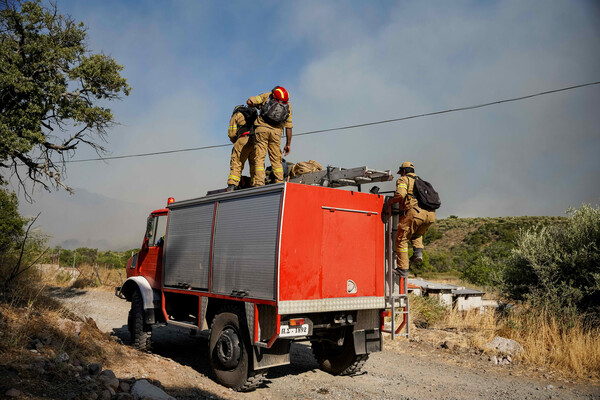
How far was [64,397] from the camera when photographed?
14.5 ft

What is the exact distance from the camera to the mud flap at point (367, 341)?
21.8ft

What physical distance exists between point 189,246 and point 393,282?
11.5 feet

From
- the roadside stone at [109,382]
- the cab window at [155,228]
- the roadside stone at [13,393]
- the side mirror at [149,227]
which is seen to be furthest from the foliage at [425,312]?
the roadside stone at [13,393]

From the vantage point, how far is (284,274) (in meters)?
5.65

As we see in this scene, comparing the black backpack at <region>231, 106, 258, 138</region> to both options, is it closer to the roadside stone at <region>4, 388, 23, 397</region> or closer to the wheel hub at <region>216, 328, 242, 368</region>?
the wheel hub at <region>216, 328, 242, 368</region>

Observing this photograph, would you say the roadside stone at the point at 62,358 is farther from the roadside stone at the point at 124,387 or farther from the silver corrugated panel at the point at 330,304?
the silver corrugated panel at the point at 330,304

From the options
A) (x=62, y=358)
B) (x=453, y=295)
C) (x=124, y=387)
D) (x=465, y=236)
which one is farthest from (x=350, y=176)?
(x=465, y=236)

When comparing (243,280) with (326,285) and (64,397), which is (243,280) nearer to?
(326,285)

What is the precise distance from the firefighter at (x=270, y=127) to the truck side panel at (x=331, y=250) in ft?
6.46

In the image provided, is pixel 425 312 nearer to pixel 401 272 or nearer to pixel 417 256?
pixel 417 256

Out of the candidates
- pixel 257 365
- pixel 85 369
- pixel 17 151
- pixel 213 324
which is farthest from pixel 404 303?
pixel 17 151

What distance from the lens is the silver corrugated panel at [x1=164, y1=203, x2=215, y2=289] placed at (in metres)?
7.19

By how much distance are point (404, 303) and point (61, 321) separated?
5601 millimetres

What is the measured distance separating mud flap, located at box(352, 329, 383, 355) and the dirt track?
566 millimetres
